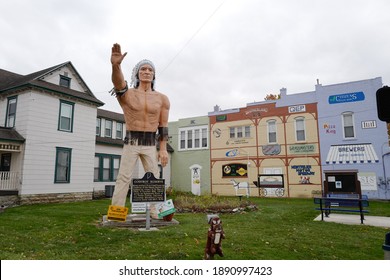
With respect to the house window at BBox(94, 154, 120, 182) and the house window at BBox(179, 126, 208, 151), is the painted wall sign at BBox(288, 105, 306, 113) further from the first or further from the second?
the house window at BBox(94, 154, 120, 182)

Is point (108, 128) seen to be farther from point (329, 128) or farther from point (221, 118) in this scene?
point (329, 128)

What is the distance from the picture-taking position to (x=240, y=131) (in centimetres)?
2402

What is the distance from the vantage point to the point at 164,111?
30.5ft

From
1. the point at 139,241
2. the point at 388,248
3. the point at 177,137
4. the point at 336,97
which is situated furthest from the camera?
the point at 177,137

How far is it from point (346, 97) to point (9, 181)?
71.4ft

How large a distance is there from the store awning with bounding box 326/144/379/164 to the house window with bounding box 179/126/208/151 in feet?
34.4

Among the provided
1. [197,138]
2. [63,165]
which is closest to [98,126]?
[63,165]

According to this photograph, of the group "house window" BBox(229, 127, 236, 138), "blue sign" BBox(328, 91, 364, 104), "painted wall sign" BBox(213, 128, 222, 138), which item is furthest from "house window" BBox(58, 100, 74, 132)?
"blue sign" BBox(328, 91, 364, 104)

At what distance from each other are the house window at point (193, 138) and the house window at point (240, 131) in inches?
102

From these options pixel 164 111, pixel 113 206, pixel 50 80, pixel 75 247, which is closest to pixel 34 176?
pixel 50 80

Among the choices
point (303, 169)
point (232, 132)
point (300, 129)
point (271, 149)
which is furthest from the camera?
point (232, 132)

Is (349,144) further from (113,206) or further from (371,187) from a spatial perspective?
(113,206)

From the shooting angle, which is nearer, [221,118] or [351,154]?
[351,154]

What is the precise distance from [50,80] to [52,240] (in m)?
13.3
